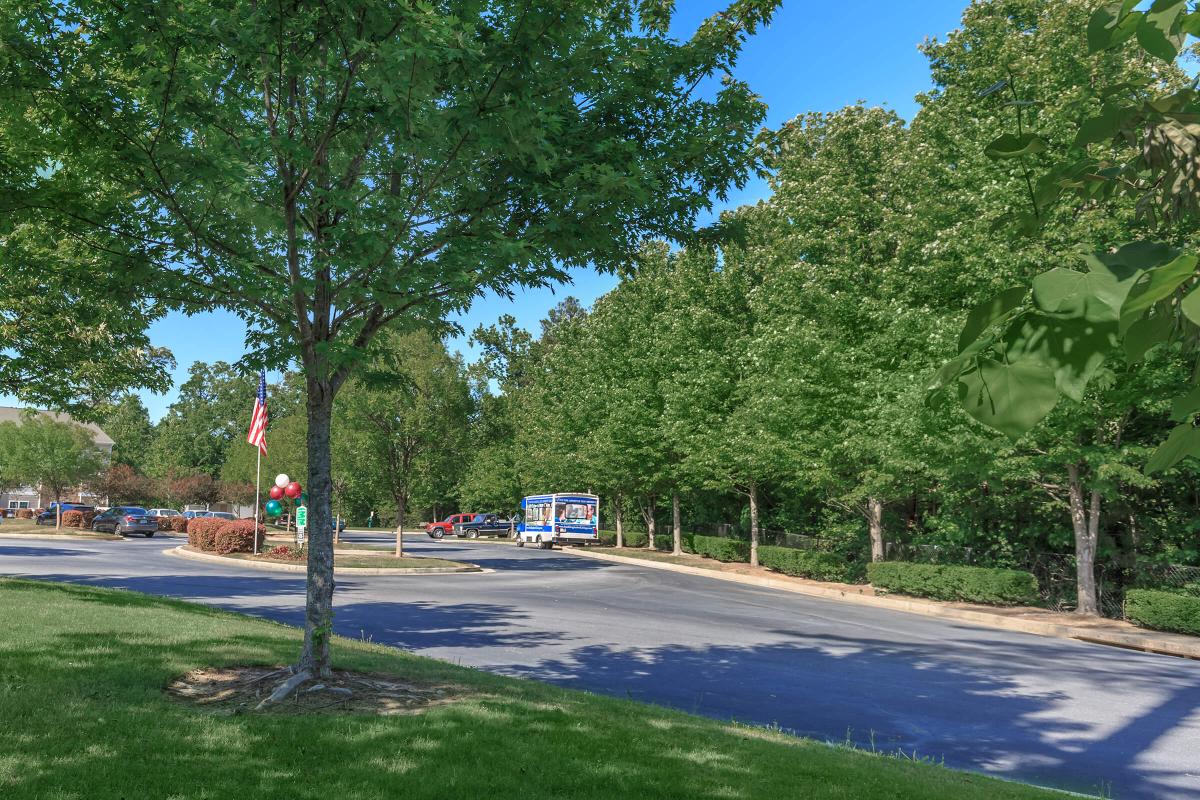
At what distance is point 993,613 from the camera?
18500mm

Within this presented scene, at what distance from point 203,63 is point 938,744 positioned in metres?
9.42

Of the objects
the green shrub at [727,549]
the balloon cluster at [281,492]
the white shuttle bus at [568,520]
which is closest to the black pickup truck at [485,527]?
the white shuttle bus at [568,520]

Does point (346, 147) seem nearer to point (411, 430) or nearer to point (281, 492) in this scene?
point (281, 492)

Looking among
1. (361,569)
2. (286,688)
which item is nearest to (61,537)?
(361,569)

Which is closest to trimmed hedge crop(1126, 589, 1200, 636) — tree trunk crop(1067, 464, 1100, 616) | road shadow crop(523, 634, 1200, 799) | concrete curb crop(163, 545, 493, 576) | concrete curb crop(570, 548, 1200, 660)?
concrete curb crop(570, 548, 1200, 660)

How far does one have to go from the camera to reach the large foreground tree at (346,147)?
21.7ft

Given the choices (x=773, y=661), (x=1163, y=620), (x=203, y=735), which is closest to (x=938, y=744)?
(x=773, y=661)

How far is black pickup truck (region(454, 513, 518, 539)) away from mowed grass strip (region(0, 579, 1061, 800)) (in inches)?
1976

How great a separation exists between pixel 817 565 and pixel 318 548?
22007 mm

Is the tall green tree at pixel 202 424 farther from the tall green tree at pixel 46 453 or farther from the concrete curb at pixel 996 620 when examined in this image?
the concrete curb at pixel 996 620

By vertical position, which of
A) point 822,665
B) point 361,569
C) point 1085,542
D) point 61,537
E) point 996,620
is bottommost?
point 61,537

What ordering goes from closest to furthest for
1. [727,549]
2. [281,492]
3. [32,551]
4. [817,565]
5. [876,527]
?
[876,527] < [817,565] < [281,492] < [32,551] < [727,549]

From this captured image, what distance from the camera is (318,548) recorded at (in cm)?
780

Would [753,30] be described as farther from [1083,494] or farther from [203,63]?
[1083,494]
